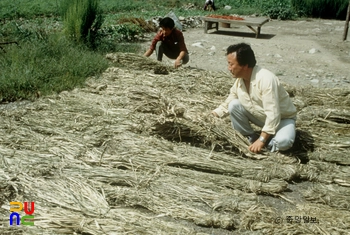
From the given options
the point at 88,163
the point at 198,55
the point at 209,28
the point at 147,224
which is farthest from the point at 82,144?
the point at 209,28

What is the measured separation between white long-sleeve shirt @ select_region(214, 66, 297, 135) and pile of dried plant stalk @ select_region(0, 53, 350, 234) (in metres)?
0.31

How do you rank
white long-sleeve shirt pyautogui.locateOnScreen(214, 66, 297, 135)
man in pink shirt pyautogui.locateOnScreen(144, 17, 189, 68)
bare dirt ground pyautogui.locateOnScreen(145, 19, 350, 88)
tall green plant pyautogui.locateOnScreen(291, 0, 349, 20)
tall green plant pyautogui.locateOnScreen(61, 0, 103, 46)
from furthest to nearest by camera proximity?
tall green plant pyautogui.locateOnScreen(291, 0, 349, 20) < tall green plant pyautogui.locateOnScreen(61, 0, 103, 46) < bare dirt ground pyautogui.locateOnScreen(145, 19, 350, 88) < man in pink shirt pyautogui.locateOnScreen(144, 17, 189, 68) < white long-sleeve shirt pyautogui.locateOnScreen(214, 66, 297, 135)

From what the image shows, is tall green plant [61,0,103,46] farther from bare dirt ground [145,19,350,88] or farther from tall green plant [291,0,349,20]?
tall green plant [291,0,349,20]

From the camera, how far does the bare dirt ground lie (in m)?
8.01

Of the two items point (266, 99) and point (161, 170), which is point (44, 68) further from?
point (266, 99)

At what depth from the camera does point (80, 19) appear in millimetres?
8664

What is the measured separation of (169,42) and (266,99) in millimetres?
3807

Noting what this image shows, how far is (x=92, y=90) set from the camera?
575 centimetres

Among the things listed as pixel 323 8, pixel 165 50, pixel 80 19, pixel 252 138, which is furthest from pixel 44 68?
pixel 323 8

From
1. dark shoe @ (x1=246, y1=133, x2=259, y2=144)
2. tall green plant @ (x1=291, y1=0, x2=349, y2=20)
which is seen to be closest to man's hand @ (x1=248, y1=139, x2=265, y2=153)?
dark shoe @ (x1=246, y1=133, x2=259, y2=144)

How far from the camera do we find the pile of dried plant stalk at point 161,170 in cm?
305

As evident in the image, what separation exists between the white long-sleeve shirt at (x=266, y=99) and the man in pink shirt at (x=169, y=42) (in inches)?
114

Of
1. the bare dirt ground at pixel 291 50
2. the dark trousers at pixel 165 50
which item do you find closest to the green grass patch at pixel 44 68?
the dark trousers at pixel 165 50

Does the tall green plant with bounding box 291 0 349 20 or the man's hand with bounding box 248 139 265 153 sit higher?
the tall green plant with bounding box 291 0 349 20
